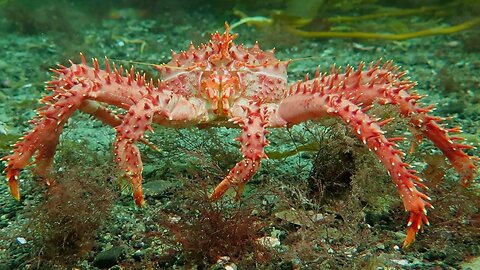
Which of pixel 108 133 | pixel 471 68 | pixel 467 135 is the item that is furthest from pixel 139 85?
pixel 471 68

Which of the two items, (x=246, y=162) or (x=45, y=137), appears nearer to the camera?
(x=246, y=162)

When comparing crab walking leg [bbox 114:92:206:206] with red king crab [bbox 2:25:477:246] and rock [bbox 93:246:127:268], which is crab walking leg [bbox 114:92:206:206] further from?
rock [bbox 93:246:127:268]

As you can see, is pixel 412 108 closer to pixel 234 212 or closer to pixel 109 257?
pixel 234 212

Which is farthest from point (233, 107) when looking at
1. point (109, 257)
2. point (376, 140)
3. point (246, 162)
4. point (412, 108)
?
point (109, 257)

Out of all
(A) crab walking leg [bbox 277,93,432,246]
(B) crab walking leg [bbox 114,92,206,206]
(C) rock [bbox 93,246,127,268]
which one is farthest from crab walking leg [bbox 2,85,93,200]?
(A) crab walking leg [bbox 277,93,432,246]

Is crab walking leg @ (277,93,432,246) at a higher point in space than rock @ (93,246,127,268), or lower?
higher

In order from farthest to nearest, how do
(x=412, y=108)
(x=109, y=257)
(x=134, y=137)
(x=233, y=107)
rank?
(x=233, y=107), (x=412, y=108), (x=134, y=137), (x=109, y=257)

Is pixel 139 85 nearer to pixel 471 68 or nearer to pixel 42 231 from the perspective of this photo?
pixel 42 231
